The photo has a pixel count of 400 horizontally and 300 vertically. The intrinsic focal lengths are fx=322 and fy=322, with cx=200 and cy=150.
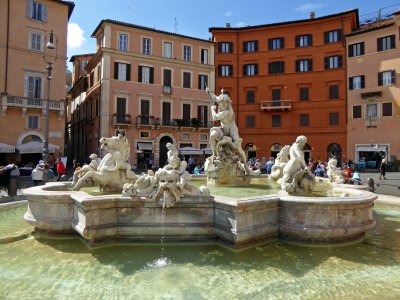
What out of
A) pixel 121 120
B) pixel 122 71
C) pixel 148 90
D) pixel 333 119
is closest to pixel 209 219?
pixel 121 120

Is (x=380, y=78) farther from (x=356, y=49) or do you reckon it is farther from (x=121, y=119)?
(x=121, y=119)

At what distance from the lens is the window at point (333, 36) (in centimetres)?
3388

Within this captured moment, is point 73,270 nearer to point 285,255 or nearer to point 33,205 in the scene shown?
point 33,205

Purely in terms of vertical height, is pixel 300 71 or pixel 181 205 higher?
pixel 300 71

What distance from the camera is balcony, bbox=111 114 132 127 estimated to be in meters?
31.4

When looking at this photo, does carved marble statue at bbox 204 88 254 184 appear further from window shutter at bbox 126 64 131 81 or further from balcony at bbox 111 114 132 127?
window shutter at bbox 126 64 131 81

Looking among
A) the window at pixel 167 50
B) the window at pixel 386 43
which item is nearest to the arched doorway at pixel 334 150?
the window at pixel 386 43

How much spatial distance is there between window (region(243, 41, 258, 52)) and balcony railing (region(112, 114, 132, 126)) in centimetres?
1584

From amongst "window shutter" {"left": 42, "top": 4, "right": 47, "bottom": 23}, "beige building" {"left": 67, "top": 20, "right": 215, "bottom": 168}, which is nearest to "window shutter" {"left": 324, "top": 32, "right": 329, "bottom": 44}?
"beige building" {"left": 67, "top": 20, "right": 215, "bottom": 168}

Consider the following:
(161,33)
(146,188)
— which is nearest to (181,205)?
(146,188)

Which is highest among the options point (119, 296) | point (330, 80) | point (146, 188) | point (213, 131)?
point (330, 80)

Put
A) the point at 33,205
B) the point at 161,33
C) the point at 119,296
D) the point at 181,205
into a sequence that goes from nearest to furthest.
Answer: the point at 119,296 < the point at 181,205 < the point at 33,205 < the point at 161,33

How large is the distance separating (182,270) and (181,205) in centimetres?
122

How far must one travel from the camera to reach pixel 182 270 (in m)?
4.33
